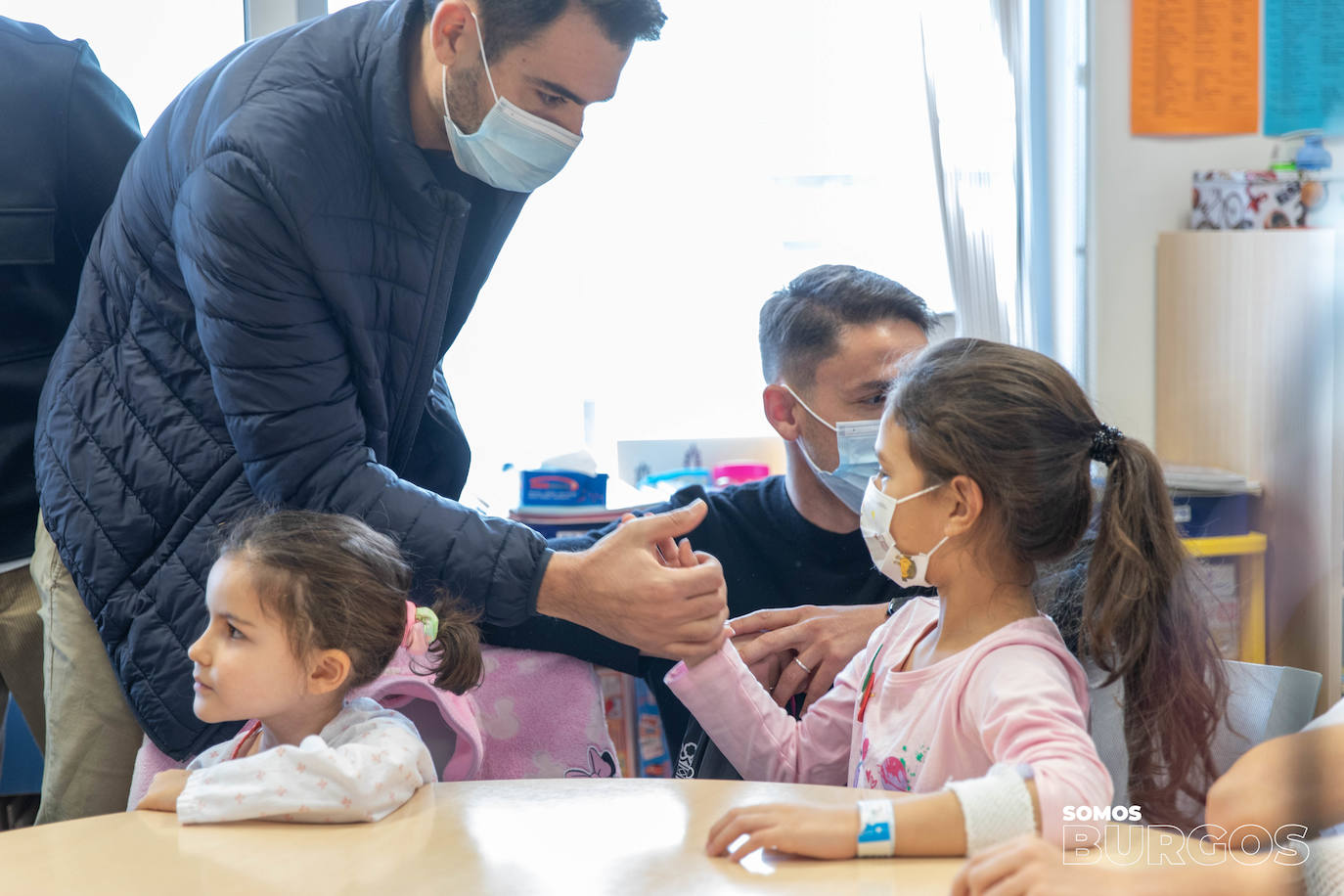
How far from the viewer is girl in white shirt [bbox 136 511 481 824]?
1219 millimetres

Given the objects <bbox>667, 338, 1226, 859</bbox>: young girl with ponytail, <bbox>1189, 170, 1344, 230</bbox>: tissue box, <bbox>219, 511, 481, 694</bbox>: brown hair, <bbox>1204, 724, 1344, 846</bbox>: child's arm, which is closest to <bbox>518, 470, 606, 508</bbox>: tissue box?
<bbox>219, 511, 481, 694</bbox>: brown hair

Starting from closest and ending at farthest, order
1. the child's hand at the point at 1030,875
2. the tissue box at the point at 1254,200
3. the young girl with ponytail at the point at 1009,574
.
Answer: the child's hand at the point at 1030,875, the young girl with ponytail at the point at 1009,574, the tissue box at the point at 1254,200

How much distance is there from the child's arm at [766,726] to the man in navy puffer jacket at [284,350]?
5cm

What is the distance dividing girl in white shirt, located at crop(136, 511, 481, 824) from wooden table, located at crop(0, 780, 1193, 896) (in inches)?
5.3

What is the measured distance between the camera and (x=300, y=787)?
1042 mm

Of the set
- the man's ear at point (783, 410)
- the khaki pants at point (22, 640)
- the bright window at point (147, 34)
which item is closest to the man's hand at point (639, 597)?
the man's ear at point (783, 410)

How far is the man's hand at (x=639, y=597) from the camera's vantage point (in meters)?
1.38

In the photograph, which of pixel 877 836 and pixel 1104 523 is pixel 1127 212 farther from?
pixel 877 836

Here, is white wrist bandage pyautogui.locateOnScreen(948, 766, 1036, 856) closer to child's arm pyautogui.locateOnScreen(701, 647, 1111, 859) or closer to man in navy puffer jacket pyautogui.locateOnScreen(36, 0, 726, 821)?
child's arm pyautogui.locateOnScreen(701, 647, 1111, 859)

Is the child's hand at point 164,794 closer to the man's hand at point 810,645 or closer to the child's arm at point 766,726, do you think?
the child's arm at point 766,726

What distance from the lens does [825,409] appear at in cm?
179

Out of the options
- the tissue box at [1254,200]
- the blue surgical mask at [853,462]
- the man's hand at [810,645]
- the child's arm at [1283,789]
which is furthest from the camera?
the tissue box at [1254,200]

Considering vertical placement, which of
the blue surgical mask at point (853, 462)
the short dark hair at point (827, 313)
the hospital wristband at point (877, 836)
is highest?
the short dark hair at point (827, 313)

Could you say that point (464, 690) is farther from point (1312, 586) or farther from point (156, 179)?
point (1312, 586)
